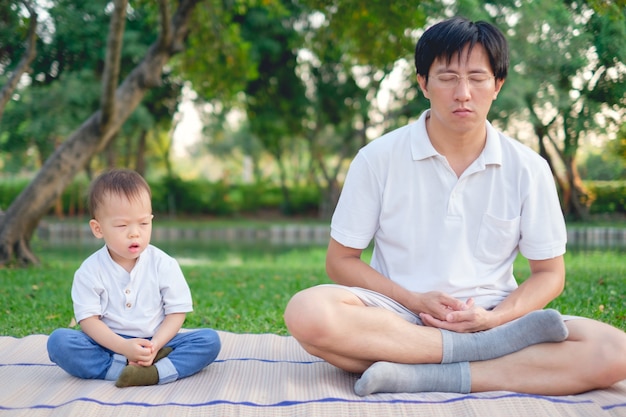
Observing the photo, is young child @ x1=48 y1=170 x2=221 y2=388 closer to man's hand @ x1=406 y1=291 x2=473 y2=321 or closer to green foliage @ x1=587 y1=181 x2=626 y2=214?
man's hand @ x1=406 y1=291 x2=473 y2=321

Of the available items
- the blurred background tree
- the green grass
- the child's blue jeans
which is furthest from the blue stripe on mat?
the blurred background tree

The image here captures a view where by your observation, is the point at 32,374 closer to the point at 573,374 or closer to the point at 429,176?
the point at 429,176

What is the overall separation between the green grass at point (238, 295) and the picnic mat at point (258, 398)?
1049 millimetres

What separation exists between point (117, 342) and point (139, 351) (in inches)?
4.1

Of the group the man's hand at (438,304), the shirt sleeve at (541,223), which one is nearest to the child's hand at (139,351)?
the man's hand at (438,304)

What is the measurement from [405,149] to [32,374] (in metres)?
1.77

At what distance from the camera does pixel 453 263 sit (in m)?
2.58

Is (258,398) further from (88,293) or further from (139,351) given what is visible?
(88,293)

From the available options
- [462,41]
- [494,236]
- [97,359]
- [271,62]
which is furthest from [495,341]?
[271,62]

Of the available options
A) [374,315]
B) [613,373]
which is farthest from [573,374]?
[374,315]

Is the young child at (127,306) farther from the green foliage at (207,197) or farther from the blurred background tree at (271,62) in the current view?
the green foliage at (207,197)

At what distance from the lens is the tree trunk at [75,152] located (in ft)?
23.1

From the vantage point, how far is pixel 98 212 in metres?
2.63

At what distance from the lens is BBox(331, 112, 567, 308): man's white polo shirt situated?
2.61 metres
